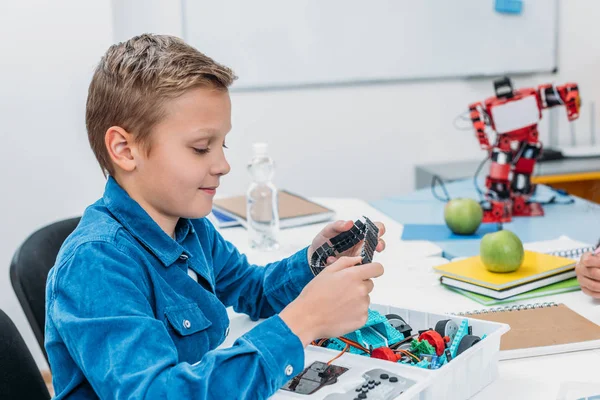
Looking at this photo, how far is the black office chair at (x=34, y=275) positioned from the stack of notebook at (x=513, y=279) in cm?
80

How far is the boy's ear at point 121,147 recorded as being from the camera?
3.13ft

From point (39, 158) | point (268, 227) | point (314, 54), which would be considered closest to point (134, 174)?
point (268, 227)

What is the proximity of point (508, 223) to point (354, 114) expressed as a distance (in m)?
1.42

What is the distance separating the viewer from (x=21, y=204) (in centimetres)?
261

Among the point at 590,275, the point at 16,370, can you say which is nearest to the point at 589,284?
the point at 590,275

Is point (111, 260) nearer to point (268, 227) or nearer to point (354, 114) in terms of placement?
point (268, 227)

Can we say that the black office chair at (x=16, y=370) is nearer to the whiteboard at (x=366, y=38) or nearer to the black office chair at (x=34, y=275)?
the black office chair at (x=34, y=275)

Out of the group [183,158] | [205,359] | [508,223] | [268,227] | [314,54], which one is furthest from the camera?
[314,54]

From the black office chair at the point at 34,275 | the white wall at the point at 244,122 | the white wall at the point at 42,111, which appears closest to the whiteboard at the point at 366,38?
the white wall at the point at 244,122

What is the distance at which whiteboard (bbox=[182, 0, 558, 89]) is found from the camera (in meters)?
3.06

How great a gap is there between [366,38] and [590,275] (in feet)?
6.95

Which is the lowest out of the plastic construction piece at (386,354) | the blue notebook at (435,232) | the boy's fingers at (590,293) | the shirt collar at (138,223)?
the blue notebook at (435,232)

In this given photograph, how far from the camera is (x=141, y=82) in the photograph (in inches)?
37.3

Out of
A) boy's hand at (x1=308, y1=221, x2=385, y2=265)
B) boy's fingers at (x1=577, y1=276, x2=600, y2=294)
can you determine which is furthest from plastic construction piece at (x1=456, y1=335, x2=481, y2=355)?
boy's fingers at (x1=577, y1=276, x2=600, y2=294)
